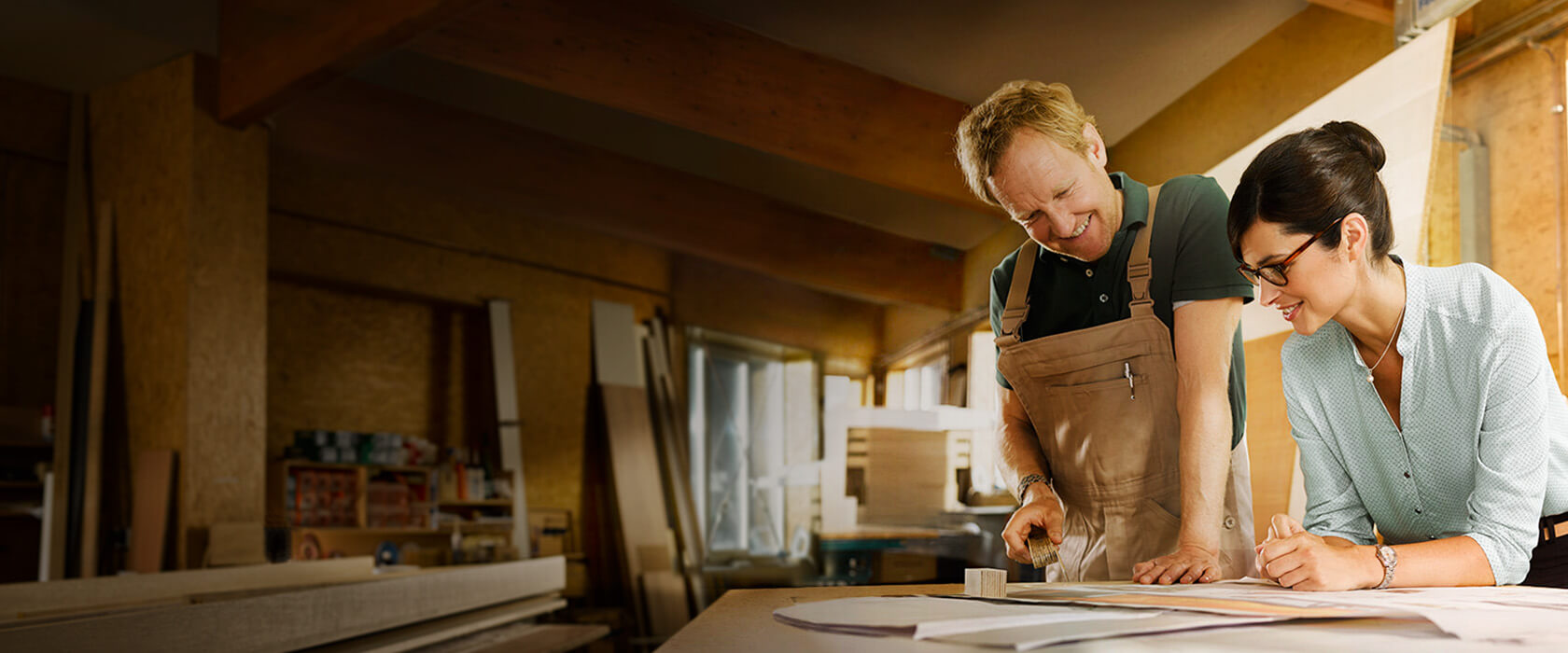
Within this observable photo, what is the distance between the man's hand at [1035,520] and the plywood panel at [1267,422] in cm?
30

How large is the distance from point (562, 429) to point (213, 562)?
195cm

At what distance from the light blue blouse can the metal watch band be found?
1.16 ft

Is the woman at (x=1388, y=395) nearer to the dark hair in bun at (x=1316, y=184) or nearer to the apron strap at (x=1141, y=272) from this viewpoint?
the dark hair in bun at (x=1316, y=184)

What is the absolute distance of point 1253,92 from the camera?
180 cm

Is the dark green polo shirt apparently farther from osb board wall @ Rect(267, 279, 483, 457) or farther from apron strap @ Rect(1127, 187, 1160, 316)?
osb board wall @ Rect(267, 279, 483, 457)

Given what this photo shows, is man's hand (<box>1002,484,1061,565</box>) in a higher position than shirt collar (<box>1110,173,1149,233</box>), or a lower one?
lower

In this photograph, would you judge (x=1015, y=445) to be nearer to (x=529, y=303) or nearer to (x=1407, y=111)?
(x=1407, y=111)

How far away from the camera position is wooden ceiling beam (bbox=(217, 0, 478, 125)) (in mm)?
3777

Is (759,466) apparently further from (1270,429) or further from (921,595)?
(921,595)

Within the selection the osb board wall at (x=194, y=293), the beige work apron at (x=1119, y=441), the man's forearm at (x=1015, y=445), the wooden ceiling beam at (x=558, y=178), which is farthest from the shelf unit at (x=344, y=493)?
the beige work apron at (x=1119, y=441)

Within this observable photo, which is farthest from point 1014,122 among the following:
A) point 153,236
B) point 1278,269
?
point 153,236

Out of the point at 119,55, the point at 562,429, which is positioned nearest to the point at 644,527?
the point at 562,429

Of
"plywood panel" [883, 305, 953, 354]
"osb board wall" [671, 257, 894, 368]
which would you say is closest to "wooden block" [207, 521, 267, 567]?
"osb board wall" [671, 257, 894, 368]

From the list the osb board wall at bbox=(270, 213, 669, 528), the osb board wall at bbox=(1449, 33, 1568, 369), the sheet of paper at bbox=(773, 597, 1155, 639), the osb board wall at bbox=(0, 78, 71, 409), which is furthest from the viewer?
the osb board wall at bbox=(270, 213, 669, 528)
